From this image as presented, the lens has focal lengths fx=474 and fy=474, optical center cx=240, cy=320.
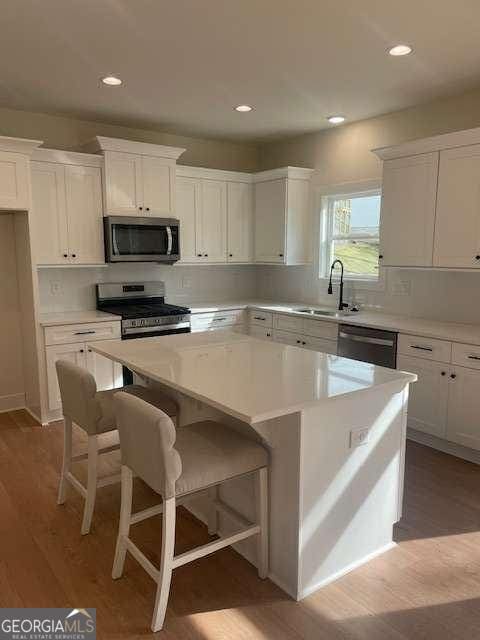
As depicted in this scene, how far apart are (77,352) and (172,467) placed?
2.56 meters

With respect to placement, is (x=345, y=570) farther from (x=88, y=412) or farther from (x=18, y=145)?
(x=18, y=145)

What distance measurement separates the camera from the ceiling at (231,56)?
2.46m

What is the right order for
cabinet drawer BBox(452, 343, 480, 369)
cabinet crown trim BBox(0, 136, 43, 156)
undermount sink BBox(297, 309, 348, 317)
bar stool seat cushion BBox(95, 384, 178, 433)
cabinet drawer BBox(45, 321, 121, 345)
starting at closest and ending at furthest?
bar stool seat cushion BBox(95, 384, 178, 433) < cabinet drawer BBox(452, 343, 480, 369) < cabinet crown trim BBox(0, 136, 43, 156) < cabinet drawer BBox(45, 321, 121, 345) < undermount sink BBox(297, 309, 348, 317)

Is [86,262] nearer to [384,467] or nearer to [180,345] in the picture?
[180,345]

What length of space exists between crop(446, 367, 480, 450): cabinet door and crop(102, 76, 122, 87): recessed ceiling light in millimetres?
3184

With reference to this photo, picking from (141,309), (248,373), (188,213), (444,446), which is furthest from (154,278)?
(444,446)

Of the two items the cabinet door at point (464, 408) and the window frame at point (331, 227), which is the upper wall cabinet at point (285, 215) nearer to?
the window frame at point (331, 227)

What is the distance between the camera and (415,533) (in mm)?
2533

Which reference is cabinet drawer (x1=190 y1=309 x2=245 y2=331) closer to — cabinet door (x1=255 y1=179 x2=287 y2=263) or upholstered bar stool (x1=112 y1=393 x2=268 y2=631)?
cabinet door (x1=255 y1=179 x2=287 y2=263)

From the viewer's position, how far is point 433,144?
3580 mm

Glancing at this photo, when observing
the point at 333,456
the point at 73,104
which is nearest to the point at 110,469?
the point at 333,456

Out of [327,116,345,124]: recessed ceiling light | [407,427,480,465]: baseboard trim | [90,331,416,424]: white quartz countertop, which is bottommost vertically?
[407,427,480,465]: baseboard trim

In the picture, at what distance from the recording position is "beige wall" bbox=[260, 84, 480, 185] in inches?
150

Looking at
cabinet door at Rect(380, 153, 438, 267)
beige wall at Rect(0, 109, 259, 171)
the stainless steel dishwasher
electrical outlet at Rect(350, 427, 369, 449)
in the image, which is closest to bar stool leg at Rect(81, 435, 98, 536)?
electrical outlet at Rect(350, 427, 369, 449)
